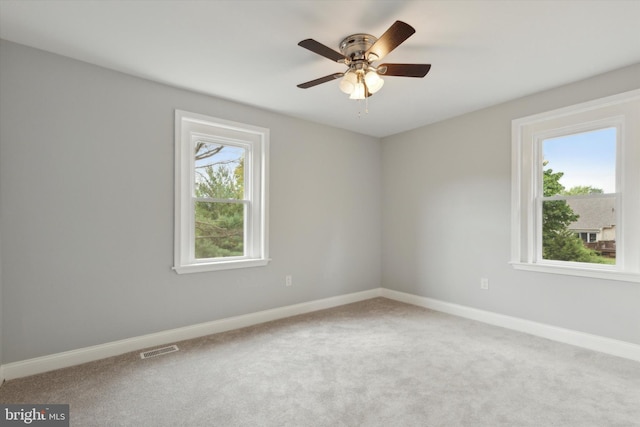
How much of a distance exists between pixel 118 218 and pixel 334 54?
220 centimetres

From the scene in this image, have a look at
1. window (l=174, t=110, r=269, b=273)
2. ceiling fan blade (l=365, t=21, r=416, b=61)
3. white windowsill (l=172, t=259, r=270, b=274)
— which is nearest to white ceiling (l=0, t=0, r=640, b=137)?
ceiling fan blade (l=365, t=21, r=416, b=61)

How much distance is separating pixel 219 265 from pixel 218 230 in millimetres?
392

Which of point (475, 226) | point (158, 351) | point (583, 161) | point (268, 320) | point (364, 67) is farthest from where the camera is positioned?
point (475, 226)

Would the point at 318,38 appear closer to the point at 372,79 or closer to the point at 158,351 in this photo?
the point at 372,79

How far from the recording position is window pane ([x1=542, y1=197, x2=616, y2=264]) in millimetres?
2865

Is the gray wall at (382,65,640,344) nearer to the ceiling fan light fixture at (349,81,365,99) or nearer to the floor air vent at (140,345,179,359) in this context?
the ceiling fan light fixture at (349,81,365,99)

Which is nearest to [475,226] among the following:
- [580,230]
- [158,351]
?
[580,230]

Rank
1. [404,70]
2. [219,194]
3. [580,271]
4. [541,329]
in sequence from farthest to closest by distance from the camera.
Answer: [219,194] → [541,329] → [580,271] → [404,70]

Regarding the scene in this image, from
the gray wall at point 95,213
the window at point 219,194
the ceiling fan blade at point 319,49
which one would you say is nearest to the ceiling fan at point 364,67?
the ceiling fan blade at point 319,49

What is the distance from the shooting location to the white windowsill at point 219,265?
3059mm

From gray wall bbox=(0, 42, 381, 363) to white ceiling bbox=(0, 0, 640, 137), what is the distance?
0.25 meters

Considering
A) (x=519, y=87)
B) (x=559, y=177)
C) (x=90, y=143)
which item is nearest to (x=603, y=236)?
(x=559, y=177)

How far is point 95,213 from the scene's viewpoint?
Result: 103 inches

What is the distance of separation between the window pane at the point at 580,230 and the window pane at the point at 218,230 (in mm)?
3233
